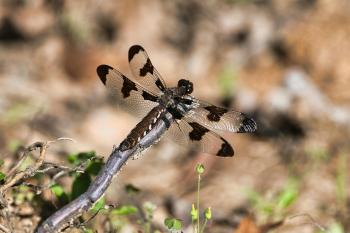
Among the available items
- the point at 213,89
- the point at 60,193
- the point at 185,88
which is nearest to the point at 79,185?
the point at 60,193

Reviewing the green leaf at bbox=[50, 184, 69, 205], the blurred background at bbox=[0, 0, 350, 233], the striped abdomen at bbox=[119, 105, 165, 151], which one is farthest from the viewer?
the blurred background at bbox=[0, 0, 350, 233]

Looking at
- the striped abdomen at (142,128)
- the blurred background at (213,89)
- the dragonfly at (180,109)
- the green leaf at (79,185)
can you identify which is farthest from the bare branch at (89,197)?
the blurred background at (213,89)

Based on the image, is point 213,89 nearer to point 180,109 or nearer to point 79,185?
point 180,109

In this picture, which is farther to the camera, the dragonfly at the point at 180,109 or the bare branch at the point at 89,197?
the dragonfly at the point at 180,109

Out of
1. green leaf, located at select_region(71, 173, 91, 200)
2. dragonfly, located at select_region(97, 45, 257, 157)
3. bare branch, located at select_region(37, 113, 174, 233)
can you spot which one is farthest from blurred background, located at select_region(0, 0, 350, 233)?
bare branch, located at select_region(37, 113, 174, 233)

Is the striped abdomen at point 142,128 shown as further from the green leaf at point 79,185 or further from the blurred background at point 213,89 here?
the blurred background at point 213,89

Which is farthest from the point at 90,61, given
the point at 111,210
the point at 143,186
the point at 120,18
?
the point at 111,210

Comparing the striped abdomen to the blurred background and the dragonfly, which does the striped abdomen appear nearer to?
the dragonfly
